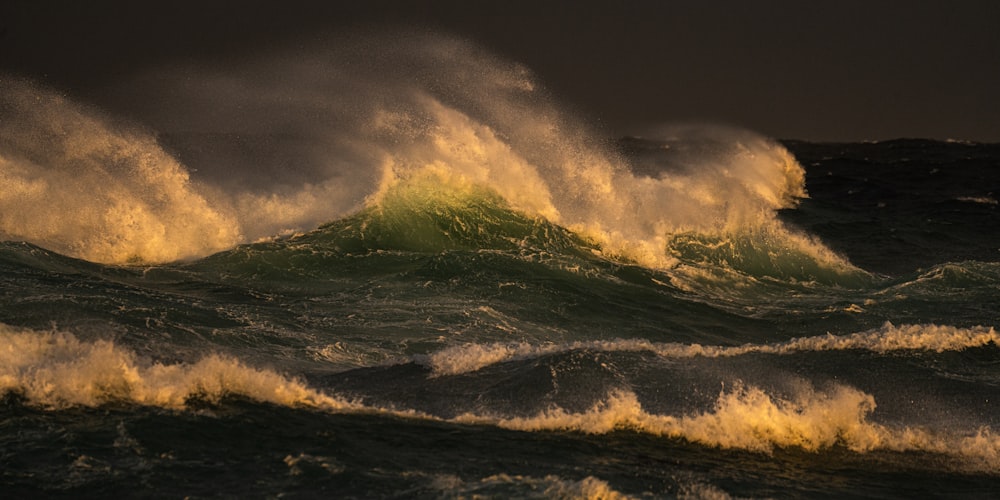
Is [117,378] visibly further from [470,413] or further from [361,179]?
[361,179]

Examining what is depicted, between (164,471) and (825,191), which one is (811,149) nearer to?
(825,191)

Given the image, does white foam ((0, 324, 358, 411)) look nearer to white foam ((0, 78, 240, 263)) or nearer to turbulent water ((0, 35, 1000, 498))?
turbulent water ((0, 35, 1000, 498))

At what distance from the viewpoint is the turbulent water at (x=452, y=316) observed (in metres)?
6.18

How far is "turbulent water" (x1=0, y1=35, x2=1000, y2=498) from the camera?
6180mm

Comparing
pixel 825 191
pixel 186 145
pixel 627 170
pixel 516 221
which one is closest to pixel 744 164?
pixel 825 191

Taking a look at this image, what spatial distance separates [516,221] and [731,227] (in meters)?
4.64

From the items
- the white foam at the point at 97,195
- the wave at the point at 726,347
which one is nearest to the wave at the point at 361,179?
the white foam at the point at 97,195

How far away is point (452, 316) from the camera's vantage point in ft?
36.7

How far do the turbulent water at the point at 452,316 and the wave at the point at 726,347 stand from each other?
0.15ft

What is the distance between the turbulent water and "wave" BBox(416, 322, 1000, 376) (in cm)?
5

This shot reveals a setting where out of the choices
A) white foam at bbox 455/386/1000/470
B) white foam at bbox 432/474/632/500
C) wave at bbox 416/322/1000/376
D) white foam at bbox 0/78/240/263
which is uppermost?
white foam at bbox 0/78/240/263

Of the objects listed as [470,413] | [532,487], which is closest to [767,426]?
[470,413]

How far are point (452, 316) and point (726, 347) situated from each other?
2961 mm

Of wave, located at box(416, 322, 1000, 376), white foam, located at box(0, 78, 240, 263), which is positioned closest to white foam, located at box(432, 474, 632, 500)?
wave, located at box(416, 322, 1000, 376)
